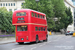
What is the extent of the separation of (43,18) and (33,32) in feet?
18.0

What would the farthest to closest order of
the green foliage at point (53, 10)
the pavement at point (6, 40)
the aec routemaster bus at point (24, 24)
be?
the green foliage at point (53, 10), the pavement at point (6, 40), the aec routemaster bus at point (24, 24)

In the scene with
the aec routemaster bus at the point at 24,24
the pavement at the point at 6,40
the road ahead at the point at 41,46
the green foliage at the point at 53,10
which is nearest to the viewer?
the road ahead at the point at 41,46

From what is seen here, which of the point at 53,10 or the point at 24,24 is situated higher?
the point at 53,10

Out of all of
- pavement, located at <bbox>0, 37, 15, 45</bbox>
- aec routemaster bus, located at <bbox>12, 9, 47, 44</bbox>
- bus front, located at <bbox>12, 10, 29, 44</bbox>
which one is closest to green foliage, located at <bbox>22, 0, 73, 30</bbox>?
pavement, located at <bbox>0, 37, 15, 45</bbox>

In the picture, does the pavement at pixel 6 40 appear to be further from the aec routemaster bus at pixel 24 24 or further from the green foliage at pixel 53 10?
the green foliage at pixel 53 10

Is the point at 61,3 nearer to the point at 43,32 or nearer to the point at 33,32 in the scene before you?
the point at 43,32

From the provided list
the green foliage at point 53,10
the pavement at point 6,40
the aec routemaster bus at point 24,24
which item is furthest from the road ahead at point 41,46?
the green foliage at point 53,10

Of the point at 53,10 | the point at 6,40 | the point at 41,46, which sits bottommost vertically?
the point at 6,40

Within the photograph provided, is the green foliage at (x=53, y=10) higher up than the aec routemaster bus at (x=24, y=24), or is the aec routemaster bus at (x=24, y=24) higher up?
the green foliage at (x=53, y=10)

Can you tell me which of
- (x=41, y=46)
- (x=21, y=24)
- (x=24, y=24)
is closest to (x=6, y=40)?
(x=21, y=24)

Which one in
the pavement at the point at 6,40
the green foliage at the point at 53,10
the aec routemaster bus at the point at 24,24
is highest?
the green foliage at the point at 53,10

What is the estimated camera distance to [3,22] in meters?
41.0

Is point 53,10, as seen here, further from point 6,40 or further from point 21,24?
point 21,24

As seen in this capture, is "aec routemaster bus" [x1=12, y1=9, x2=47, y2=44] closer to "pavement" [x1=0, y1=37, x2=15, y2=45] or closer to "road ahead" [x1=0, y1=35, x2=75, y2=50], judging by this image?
"road ahead" [x1=0, y1=35, x2=75, y2=50]
